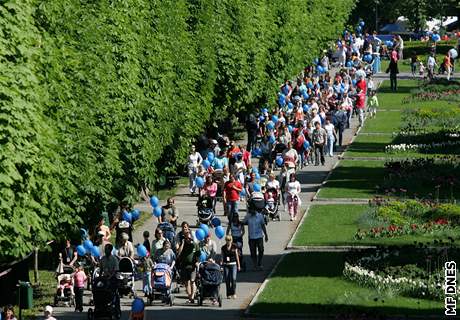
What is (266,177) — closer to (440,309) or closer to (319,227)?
(319,227)

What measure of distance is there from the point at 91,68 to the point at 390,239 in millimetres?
8610

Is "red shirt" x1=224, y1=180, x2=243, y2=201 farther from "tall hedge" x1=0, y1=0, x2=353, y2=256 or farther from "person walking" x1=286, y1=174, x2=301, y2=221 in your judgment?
"tall hedge" x1=0, y1=0, x2=353, y2=256

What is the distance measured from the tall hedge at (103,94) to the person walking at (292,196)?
3820mm

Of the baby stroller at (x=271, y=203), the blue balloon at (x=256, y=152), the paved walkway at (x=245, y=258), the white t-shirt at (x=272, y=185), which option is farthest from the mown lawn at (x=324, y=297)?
the blue balloon at (x=256, y=152)

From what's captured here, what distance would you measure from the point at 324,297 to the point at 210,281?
2.43m

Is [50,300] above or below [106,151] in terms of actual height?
below

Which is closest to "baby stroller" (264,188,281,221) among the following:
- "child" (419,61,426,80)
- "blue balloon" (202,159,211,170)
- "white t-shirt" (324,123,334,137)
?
"blue balloon" (202,159,211,170)

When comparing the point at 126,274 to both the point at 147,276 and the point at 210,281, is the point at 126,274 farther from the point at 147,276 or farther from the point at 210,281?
the point at 210,281

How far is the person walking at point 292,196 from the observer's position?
46625mm

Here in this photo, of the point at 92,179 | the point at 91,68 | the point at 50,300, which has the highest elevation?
the point at 91,68

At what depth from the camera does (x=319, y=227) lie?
45.2m

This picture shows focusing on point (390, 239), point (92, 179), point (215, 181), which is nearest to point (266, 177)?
point (215, 181)

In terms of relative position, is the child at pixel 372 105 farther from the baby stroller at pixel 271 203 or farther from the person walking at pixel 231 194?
the person walking at pixel 231 194

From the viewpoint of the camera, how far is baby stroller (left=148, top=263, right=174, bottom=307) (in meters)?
35.6
